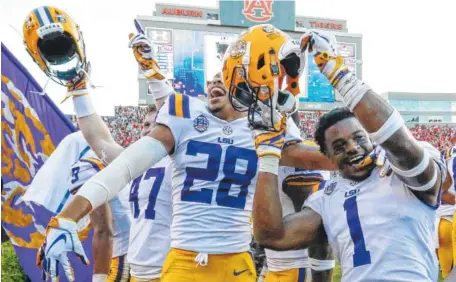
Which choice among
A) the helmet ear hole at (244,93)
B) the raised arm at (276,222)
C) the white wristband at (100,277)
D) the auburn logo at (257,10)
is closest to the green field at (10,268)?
the white wristband at (100,277)

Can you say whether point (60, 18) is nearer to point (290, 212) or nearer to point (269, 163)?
point (269, 163)

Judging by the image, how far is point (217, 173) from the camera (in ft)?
9.14

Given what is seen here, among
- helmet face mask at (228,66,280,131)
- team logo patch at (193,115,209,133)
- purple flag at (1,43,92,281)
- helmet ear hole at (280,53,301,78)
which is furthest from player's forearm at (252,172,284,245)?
purple flag at (1,43,92,281)

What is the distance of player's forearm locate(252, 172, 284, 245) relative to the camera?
→ 2225 millimetres

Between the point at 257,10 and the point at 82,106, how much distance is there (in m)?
23.5

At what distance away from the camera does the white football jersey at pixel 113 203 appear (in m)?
4.01

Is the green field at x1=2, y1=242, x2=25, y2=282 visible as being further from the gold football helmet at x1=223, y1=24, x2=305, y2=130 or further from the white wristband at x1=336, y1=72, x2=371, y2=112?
the white wristband at x1=336, y1=72, x2=371, y2=112

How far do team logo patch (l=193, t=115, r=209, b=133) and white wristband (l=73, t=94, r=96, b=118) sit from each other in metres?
0.79

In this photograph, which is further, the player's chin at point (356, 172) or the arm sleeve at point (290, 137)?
the arm sleeve at point (290, 137)

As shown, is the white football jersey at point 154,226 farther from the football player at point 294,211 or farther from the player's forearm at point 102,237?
the football player at point 294,211

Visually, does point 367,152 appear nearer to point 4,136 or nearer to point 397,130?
point 397,130

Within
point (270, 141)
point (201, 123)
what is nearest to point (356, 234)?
point (270, 141)

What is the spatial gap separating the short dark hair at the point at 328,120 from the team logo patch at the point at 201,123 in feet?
1.80

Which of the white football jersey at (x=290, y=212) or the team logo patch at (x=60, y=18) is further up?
the team logo patch at (x=60, y=18)
